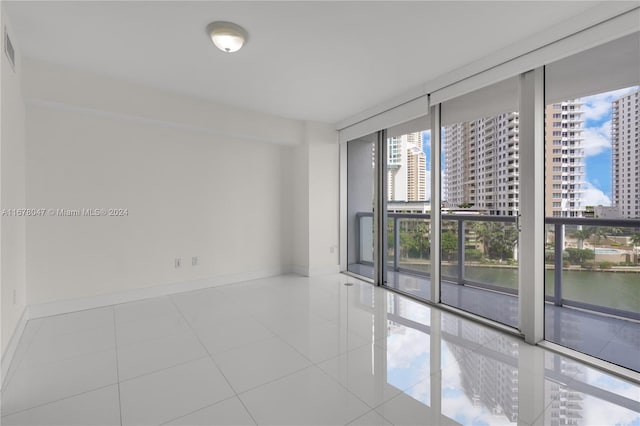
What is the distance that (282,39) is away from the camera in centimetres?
241

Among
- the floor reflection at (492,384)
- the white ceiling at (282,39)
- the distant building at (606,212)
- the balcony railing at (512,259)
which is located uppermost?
the white ceiling at (282,39)

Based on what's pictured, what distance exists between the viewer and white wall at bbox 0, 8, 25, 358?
2.07 m

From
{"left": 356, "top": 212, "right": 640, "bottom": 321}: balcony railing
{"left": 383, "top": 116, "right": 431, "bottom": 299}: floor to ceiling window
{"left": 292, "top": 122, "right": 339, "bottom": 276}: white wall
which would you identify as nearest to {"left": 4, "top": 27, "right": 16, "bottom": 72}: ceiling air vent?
{"left": 292, "top": 122, "right": 339, "bottom": 276}: white wall

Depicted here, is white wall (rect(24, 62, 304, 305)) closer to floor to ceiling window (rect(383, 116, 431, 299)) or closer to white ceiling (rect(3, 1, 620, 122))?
white ceiling (rect(3, 1, 620, 122))

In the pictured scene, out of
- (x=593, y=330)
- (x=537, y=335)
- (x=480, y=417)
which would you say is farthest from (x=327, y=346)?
(x=593, y=330)

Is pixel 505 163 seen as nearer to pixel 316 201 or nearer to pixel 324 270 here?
pixel 316 201

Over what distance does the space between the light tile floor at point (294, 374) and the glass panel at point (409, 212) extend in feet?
4.33

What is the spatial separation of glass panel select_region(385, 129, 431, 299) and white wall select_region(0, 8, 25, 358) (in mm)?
3893

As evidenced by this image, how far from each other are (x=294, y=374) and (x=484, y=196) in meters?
2.91

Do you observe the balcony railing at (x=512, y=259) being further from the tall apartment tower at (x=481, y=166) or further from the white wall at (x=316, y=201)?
the white wall at (x=316, y=201)

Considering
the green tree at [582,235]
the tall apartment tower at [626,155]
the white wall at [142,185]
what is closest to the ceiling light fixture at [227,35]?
the white wall at [142,185]

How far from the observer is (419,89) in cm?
333

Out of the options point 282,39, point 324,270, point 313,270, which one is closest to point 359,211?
point 324,270

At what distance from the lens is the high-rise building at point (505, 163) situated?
2.72 metres
